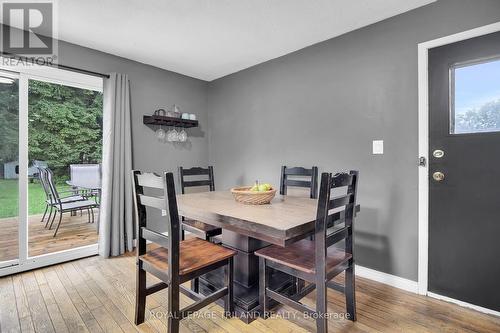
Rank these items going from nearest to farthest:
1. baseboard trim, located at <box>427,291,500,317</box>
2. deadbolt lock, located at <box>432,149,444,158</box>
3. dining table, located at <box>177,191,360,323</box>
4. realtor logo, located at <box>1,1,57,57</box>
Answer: dining table, located at <box>177,191,360,323</box> < baseboard trim, located at <box>427,291,500,317</box> < deadbolt lock, located at <box>432,149,444,158</box> < realtor logo, located at <box>1,1,57,57</box>

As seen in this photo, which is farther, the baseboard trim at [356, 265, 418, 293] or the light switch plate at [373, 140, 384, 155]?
the light switch plate at [373, 140, 384, 155]

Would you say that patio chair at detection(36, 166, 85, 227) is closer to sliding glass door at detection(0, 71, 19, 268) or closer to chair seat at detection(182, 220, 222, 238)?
sliding glass door at detection(0, 71, 19, 268)

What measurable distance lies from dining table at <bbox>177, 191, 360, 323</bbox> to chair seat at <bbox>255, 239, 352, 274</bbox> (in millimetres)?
105

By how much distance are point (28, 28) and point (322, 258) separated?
10.5 feet

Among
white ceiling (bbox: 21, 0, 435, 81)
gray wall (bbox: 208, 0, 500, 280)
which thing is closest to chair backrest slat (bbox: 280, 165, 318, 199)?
gray wall (bbox: 208, 0, 500, 280)

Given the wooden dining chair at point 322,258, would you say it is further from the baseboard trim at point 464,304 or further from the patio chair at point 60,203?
the patio chair at point 60,203

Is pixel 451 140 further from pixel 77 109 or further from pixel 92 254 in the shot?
pixel 77 109

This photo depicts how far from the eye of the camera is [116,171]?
116 inches

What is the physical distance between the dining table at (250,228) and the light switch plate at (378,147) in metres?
0.73

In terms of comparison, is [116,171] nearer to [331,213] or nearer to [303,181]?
[303,181]

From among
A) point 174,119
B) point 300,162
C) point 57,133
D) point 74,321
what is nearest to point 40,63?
point 57,133

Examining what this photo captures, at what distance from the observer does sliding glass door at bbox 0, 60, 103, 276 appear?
2527mm


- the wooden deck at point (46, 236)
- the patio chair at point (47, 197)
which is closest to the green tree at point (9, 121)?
the patio chair at point (47, 197)

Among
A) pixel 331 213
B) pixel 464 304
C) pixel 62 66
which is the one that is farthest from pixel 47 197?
pixel 464 304
